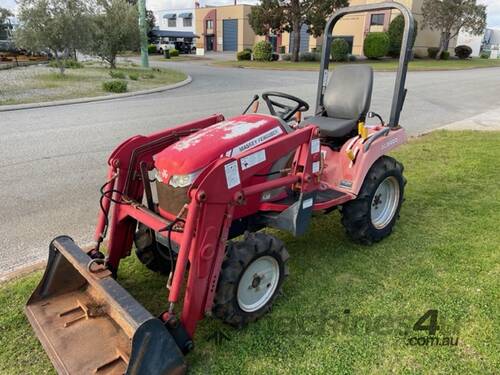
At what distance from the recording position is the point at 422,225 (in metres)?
4.11

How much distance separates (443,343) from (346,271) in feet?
2.91

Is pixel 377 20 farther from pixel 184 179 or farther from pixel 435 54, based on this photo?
pixel 184 179

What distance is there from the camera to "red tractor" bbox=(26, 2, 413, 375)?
2.21 meters

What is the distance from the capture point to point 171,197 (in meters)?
2.59

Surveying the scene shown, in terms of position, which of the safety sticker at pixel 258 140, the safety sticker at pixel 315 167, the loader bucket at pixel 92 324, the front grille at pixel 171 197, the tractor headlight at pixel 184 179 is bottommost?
the loader bucket at pixel 92 324

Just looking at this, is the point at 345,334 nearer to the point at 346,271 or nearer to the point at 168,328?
the point at 346,271

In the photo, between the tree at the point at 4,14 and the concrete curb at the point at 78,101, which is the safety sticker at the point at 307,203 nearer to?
the concrete curb at the point at 78,101

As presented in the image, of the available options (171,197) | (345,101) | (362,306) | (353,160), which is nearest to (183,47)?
(345,101)

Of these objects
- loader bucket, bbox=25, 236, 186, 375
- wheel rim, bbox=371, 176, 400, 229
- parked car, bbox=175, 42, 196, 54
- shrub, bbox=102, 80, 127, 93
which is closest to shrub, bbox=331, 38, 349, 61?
shrub, bbox=102, 80, 127, 93

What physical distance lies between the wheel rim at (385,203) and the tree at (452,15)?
38.3 metres

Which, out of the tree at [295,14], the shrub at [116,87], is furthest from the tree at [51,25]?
the tree at [295,14]

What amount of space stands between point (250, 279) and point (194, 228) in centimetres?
58

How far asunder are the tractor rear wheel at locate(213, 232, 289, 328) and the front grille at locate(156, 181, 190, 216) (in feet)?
1.31

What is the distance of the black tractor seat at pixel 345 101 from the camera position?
3.53 metres
